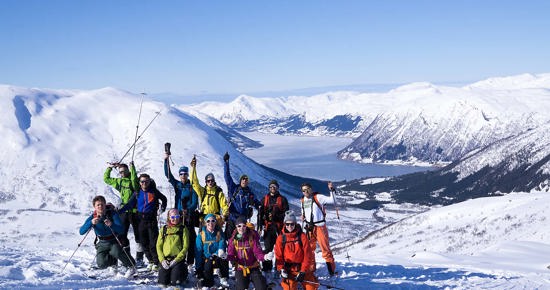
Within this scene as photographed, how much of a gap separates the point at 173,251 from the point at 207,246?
107cm

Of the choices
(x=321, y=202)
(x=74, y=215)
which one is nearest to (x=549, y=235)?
(x=321, y=202)

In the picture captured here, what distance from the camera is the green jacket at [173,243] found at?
1488 centimetres

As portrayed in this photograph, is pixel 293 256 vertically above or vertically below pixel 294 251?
below

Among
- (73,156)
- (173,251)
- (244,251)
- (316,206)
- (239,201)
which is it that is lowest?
(73,156)

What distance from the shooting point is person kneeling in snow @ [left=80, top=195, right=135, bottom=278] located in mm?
15578

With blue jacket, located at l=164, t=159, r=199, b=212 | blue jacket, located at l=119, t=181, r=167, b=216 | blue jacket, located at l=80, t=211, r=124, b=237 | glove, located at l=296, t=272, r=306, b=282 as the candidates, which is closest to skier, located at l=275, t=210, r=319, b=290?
glove, located at l=296, t=272, r=306, b=282

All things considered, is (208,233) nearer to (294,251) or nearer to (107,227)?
(294,251)

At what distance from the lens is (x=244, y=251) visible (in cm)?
1444

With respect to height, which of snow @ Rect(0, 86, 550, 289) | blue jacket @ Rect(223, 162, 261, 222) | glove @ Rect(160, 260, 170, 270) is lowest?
snow @ Rect(0, 86, 550, 289)

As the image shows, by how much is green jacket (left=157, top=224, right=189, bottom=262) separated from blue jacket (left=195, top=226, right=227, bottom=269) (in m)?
0.39

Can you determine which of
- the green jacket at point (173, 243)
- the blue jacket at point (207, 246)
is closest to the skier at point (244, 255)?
the blue jacket at point (207, 246)

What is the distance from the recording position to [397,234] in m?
72.6

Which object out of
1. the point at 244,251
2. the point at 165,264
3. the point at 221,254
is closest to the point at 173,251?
the point at 165,264

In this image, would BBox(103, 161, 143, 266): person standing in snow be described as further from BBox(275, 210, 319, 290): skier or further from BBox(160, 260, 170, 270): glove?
BBox(275, 210, 319, 290): skier
